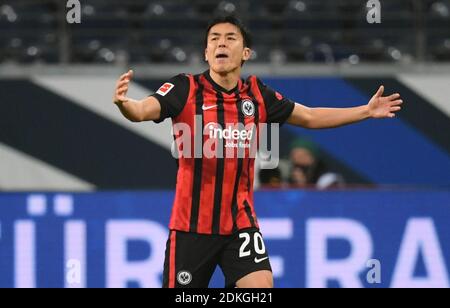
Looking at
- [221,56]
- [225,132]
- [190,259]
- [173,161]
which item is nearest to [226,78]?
[221,56]

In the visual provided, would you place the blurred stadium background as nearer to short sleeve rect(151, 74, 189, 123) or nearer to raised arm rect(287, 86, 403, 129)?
raised arm rect(287, 86, 403, 129)

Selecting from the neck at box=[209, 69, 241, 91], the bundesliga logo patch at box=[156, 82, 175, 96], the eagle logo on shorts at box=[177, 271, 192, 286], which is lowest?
the eagle logo on shorts at box=[177, 271, 192, 286]

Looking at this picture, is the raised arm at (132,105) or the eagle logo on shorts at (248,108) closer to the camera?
the raised arm at (132,105)

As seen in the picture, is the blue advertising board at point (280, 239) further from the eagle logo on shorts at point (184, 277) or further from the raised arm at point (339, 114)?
the eagle logo on shorts at point (184, 277)

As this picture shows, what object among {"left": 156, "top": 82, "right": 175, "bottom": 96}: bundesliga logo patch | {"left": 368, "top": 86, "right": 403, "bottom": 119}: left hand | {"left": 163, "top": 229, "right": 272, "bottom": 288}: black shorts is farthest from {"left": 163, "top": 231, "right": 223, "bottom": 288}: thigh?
{"left": 368, "top": 86, "right": 403, "bottom": 119}: left hand

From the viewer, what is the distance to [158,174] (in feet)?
33.8

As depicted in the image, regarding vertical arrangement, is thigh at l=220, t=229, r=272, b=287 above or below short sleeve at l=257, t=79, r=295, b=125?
below

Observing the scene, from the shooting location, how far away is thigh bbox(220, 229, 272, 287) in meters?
5.90

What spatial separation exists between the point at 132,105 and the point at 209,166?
575 millimetres

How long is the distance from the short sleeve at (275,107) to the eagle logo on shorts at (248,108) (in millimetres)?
111

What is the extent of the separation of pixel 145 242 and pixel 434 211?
198 centimetres

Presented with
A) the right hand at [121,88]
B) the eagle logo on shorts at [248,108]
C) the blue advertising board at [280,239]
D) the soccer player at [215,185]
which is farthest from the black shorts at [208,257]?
the blue advertising board at [280,239]

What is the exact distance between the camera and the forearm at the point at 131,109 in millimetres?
5602

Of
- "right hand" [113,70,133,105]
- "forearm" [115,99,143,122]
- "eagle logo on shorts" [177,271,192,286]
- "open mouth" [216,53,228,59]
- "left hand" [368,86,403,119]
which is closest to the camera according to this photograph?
"right hand" [113,70,133,105]
